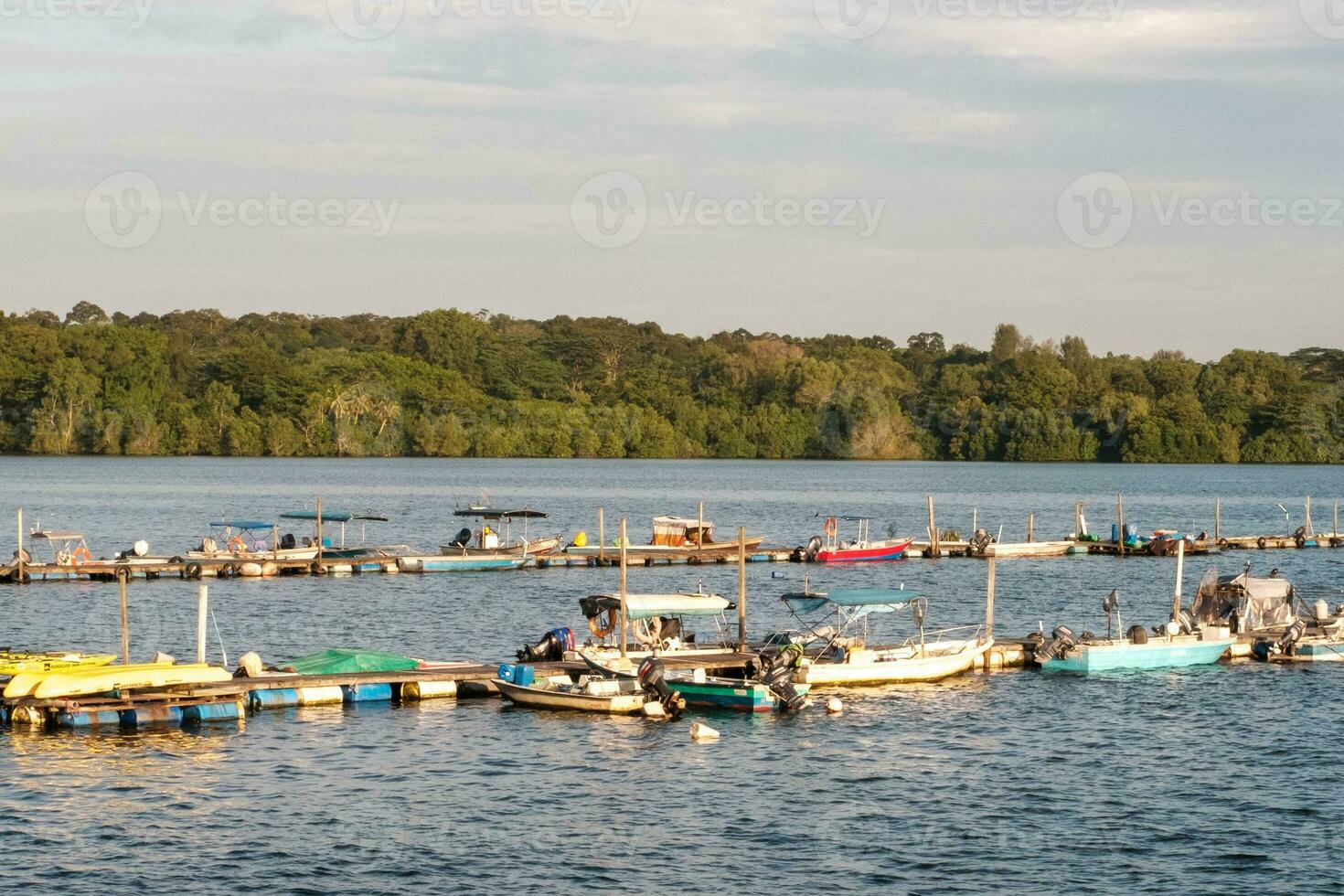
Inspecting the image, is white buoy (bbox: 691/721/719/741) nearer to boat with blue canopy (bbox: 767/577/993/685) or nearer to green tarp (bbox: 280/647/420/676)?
boat with blue canopy (bbox: 767/577/993/685)

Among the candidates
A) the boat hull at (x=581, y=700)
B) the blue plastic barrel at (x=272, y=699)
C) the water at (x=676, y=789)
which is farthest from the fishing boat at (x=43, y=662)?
the boat hull at (x=581, y=700)

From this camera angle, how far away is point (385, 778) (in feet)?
111

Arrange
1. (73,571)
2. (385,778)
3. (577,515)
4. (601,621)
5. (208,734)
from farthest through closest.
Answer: (577,515) → (73,571) → (601,621) → (208,734) → (385,778)

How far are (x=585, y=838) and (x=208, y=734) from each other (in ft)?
38.7

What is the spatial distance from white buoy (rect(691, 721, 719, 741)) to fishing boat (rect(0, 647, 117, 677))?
14.8 m

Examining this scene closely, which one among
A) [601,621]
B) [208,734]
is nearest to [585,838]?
[208,734]

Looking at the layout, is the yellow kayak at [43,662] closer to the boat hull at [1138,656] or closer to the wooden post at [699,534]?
the boat hull at [1138,656]

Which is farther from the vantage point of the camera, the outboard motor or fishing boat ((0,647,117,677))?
the outboard motor

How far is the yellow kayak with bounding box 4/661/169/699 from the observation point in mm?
37719

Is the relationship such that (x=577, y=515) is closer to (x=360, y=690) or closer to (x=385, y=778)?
(x=360, y=690)

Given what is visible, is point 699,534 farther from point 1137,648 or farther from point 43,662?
point 43,662

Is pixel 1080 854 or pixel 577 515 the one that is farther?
pixel 577 515

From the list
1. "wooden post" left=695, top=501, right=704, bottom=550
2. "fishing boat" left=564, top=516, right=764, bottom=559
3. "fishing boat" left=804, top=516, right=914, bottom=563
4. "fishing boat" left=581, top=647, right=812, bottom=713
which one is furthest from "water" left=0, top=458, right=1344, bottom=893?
"wooden post" left=695, top=501, right=704, bottom=550

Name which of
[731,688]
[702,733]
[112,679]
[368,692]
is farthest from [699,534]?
[112,679]
